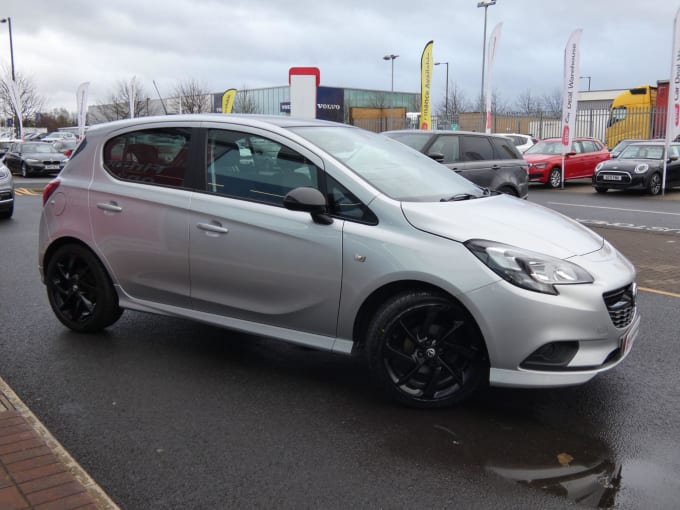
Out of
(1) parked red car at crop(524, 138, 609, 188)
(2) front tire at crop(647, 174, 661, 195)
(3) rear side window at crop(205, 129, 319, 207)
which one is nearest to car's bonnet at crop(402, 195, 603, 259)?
(3) rear side window at crop(205, 129, 319, 207)

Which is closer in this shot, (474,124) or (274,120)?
(274,120)

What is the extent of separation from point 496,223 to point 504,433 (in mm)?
1182

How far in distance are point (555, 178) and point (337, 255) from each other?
1899 cm

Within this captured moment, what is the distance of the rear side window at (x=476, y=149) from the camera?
484 inches

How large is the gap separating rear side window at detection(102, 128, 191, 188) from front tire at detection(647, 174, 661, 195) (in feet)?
55.9

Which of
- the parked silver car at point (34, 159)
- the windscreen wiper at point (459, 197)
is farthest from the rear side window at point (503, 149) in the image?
the parked silver car at point (34, 159)

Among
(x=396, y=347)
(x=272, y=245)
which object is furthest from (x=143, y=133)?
(x=396, y=347)

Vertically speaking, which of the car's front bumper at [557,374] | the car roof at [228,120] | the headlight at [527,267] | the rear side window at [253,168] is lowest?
the car's front bumper at [557,374]

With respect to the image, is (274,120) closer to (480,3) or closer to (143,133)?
(143,133)

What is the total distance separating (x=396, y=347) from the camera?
3883mm

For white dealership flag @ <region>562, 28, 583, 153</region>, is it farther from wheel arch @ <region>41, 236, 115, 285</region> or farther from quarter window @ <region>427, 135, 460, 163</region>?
wheel arch @ <region>41, 236, 115, 285</region>

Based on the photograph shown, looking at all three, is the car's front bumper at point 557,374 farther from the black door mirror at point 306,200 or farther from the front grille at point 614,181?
the front grille at point 614,181

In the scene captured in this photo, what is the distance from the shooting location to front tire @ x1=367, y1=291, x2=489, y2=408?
3.73 metres

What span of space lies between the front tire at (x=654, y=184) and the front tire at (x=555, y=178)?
119 inches
